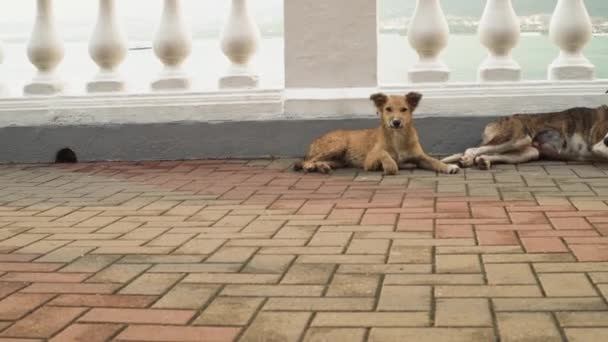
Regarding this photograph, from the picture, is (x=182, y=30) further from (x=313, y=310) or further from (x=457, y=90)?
(x=313, y=310)

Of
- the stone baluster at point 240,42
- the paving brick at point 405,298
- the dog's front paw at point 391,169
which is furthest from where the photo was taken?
the stone baluster at point 240,42

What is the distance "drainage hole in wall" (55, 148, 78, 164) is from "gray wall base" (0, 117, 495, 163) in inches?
1.5

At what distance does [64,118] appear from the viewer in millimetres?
6590

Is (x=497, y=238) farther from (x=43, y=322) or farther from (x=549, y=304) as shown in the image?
(x=43, y=322)

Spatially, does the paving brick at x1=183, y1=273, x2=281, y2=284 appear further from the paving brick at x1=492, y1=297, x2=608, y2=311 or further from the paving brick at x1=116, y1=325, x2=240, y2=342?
the paving brick at x1=492, y1=297, x2=608, y2=311

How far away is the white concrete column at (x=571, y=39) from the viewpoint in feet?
20.0

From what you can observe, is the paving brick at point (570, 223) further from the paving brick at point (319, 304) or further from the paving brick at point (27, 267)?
the paving brick at point (27, 267)

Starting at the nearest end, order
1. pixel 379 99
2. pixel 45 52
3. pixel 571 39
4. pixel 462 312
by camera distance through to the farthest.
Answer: pixel 462 312 < pixel 379 99 < pixel 571 39 < pixel 45 52

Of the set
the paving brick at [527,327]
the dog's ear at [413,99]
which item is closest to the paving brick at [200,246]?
the paving brick at [527,327]

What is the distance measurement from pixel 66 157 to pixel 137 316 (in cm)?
422

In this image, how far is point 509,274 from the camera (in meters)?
3.02

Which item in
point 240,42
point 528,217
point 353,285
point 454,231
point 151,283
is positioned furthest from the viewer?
point 240,42

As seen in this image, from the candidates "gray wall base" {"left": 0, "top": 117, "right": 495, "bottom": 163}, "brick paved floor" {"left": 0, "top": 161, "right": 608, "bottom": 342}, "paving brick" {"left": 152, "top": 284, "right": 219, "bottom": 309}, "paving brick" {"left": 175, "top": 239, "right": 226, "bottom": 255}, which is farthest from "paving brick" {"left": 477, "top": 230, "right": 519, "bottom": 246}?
"gray wall base" {"left": 0, "top": 117, "right": 495, "bottom": 163}

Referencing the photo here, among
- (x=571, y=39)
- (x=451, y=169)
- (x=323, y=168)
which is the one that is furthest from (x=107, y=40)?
(x=571, y=39)
